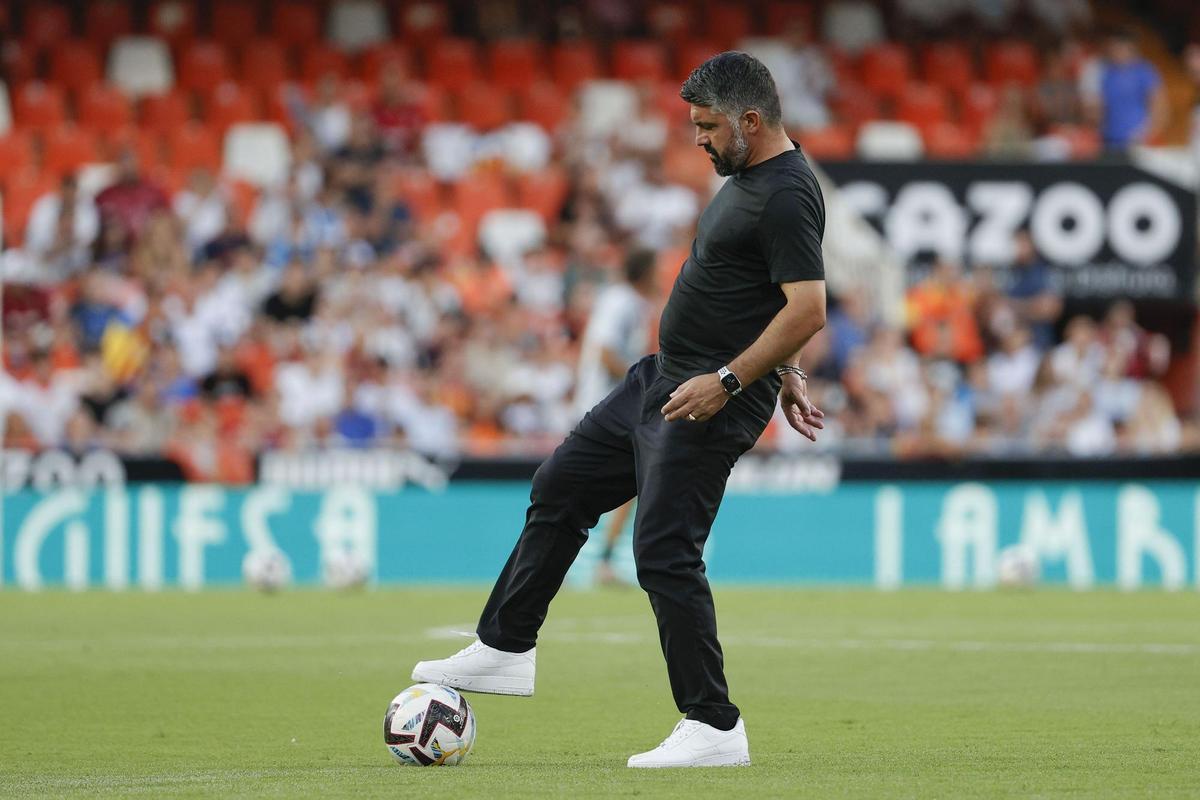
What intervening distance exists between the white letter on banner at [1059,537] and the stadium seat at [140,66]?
11230 millimetres

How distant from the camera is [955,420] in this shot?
19.9 meters

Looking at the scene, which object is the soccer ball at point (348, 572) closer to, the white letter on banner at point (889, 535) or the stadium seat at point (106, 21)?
the white letter on banner at point (889, 535)

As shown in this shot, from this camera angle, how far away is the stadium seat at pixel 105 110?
22359 mm

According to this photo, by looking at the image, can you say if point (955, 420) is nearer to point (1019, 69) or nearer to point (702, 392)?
point (1019, 69)

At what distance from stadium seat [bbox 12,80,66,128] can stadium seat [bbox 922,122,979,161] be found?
9.62 metres

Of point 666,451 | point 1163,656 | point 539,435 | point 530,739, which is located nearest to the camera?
point 666,451

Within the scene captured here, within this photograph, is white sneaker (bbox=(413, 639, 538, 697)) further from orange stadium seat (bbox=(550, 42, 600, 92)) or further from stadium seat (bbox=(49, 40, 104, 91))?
orange stadium seat (bbox=(550, 42, 600, 92))

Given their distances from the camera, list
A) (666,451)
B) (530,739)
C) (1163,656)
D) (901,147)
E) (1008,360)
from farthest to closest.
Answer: (901,147), (1008,360), (1163,656), (530,739), (666,451)

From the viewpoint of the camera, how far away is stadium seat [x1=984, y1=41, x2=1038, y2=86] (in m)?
25.0

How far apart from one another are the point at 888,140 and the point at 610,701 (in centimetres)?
1570

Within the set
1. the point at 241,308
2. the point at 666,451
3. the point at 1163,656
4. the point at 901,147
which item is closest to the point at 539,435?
the point at 241,308

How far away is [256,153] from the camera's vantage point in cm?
2209

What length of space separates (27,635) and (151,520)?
17.9 feet

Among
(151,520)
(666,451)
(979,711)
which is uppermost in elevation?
(666,451)
